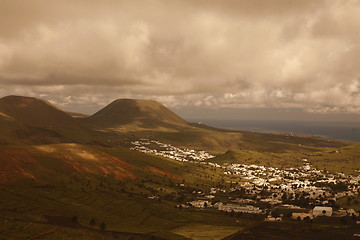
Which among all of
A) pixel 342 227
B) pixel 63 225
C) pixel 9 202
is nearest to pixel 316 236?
pixel 342 227

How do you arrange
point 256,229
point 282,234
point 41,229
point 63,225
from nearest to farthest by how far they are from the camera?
point 41,229 → point 63,225 → point 282,234 → point 256,229

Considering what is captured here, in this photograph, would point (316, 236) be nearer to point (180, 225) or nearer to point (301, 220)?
point (301, 220)

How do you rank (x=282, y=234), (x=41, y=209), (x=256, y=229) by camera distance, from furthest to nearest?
(x=41, y=209)
(x=256, y=229)
(x=282, y=234)

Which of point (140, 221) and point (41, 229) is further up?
point (41, 229)

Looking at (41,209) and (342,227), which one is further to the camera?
(41,209)

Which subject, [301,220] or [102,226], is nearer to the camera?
[102,226]

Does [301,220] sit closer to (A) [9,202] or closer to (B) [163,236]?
(B) [163,236]

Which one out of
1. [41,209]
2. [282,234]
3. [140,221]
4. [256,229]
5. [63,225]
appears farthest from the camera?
[140,221]

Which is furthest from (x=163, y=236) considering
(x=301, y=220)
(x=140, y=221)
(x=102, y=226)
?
(x=301, y=220)

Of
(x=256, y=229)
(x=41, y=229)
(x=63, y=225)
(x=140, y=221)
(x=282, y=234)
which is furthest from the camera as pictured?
(x=140, y=221)
